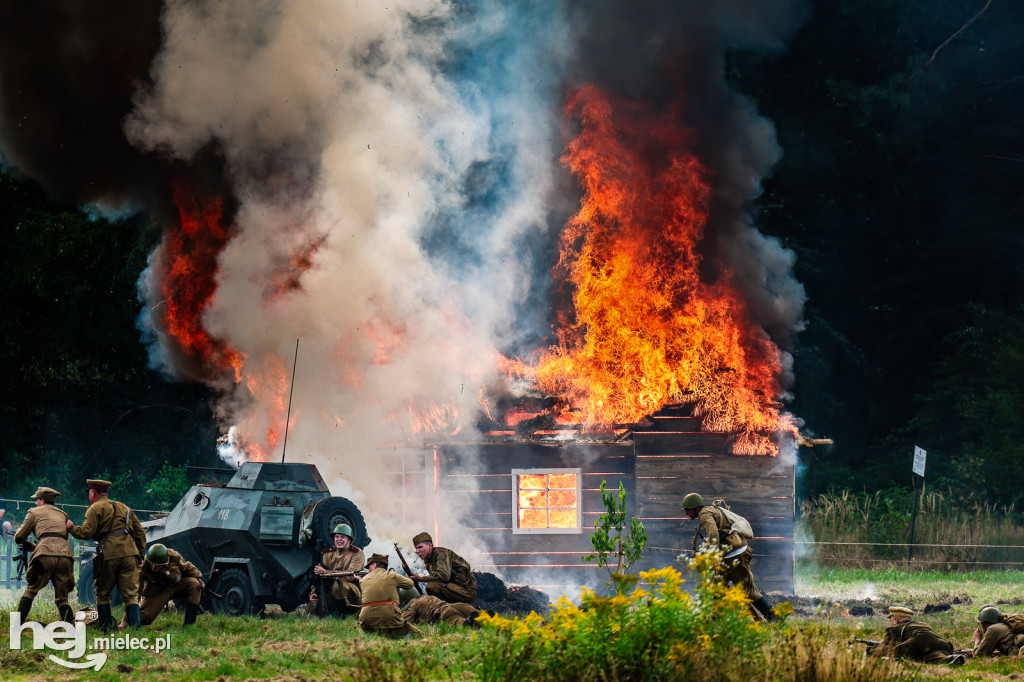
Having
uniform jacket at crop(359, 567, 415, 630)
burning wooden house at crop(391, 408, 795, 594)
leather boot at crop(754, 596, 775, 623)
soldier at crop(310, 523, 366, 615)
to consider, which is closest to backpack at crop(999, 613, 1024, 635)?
leather boot at crop(754, 596, 775, 623)

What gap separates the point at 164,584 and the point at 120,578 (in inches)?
27.6

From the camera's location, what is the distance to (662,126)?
71.4 feet

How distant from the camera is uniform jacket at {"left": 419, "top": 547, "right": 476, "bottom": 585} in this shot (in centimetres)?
1444

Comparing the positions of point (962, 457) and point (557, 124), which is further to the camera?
point (962, 457)

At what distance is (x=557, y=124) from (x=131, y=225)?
11616 millimetres

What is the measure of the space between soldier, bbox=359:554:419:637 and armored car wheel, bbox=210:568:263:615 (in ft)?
7.78

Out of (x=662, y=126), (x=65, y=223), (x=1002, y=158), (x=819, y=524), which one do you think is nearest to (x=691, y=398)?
(x=662, y=126)

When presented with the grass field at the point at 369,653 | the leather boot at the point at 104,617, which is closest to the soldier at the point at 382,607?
the grass field at the point at 369,653

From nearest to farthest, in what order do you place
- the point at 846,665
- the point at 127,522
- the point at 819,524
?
the point at 846,665 < the point at 127,522 < the point at 819,524

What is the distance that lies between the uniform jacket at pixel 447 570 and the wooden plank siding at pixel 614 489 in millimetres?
4053

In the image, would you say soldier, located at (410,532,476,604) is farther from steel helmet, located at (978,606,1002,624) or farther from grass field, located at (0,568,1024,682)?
steel helmet, located at (978,606,1002,624)

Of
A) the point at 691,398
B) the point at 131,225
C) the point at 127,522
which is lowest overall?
the point at 127,522

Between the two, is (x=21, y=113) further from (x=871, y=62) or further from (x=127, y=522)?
(x=871, y=62)

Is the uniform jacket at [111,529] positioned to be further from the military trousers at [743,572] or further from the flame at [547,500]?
the flame at [547,500]
